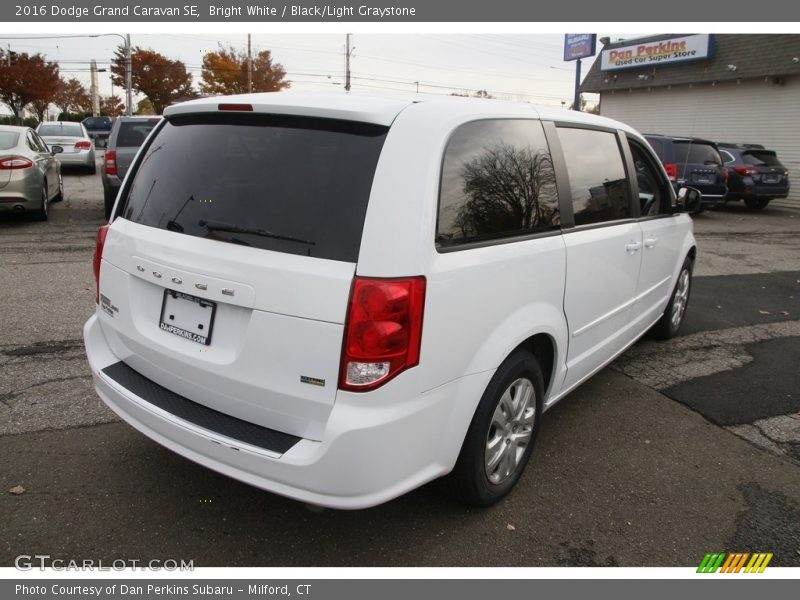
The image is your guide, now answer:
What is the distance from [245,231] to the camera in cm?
240

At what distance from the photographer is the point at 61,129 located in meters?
19.3

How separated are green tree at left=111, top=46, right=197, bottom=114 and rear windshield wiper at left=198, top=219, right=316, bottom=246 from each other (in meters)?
49.4

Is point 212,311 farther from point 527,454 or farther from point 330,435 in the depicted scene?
point 527,454

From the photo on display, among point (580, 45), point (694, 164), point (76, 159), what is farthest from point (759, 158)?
point (76, 159)

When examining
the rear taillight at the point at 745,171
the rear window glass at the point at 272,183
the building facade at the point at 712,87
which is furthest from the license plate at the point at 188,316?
the building facade at the point at 712,87

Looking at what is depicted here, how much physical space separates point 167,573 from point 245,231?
4.61ft

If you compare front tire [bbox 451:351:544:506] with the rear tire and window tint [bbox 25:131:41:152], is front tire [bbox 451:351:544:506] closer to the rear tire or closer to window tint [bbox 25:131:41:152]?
window tint [bbox 25:131:41:152]

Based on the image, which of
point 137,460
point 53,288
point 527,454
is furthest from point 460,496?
point 53,288

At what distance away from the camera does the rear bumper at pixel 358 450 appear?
2.19 metres

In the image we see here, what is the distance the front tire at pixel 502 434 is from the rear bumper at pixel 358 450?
0.15m

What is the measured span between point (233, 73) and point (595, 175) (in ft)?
160

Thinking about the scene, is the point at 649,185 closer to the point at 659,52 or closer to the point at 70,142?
the point at 70,142

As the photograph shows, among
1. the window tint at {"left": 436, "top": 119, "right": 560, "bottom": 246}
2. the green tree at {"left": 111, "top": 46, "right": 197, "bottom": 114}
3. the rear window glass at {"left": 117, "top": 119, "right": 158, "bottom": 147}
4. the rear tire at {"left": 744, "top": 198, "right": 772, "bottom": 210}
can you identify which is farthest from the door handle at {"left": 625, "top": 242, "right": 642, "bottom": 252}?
the green tree at {"left": 111, "top": 46, "right": 197, "bottom": 114}

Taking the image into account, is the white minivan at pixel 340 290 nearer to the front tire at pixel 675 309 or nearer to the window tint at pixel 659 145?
the front tire at pixel 675 309
